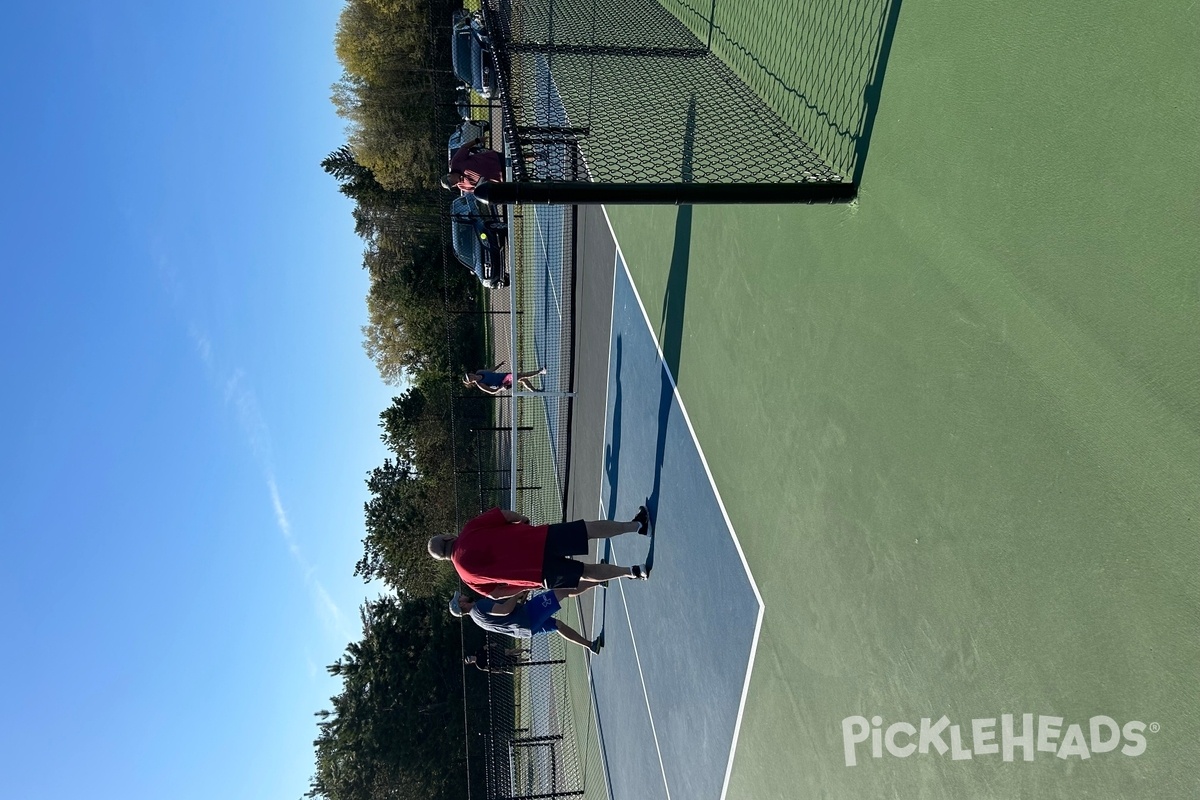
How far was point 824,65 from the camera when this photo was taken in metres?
4.98

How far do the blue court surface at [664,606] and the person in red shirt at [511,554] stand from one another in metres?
1.15

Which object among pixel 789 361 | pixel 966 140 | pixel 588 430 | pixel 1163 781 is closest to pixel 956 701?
pixel 1163 781

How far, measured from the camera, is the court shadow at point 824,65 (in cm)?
430

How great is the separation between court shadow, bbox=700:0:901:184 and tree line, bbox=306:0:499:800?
14088 millimetres

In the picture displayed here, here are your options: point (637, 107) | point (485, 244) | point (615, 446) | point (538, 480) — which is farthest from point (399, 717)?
point (637, 107)

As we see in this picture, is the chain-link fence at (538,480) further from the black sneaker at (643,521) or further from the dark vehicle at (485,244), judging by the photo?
the black sneaker at (643,521)

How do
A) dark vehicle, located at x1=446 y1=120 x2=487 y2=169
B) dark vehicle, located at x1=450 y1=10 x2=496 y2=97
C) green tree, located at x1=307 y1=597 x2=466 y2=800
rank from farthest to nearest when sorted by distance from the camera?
1. green tree, located at x1=307 y1=597 x2=466 y2=800
2. dark vehicle, located at x1=446 y1=120 x2=487 y2=169
3. dark vehicle, located at x1=450 y1=10 x2=496 y2=97

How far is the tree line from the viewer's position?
19906 mm

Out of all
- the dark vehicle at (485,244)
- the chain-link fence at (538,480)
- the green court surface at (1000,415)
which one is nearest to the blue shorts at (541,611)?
the green court surface at (1000,415)

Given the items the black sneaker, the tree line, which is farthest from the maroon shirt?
the tree line

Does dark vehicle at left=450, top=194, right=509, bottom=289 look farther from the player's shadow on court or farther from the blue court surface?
the player's shadow on court

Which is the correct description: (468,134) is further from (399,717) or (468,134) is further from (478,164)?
(399,717)

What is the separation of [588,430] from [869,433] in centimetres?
760

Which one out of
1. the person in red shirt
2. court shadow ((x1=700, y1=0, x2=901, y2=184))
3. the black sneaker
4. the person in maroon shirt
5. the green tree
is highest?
court shadow ((x1=700, y1=0, x2=901, y2=184))
